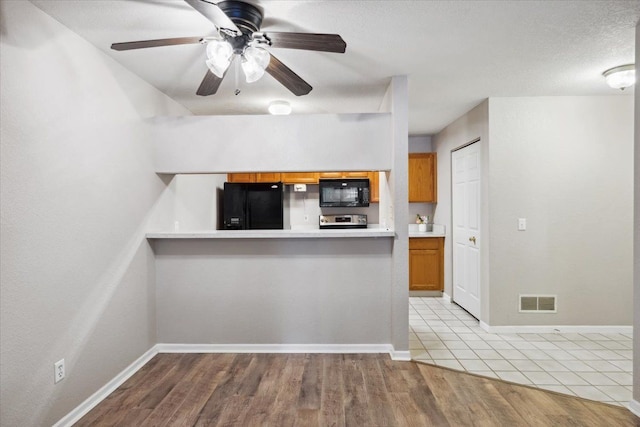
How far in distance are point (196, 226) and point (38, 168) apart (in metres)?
2.13

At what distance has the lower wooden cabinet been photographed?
4992mm

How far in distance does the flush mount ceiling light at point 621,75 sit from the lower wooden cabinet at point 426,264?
2.70 meters

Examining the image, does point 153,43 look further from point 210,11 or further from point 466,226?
point 466,226

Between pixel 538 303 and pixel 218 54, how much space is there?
12.2ft

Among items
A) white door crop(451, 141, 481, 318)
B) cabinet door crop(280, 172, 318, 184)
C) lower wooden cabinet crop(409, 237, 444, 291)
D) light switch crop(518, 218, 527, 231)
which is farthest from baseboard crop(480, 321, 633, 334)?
cabinet door crop(280, 172, 318, 184)

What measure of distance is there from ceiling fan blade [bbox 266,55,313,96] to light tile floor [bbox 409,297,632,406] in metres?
2.38

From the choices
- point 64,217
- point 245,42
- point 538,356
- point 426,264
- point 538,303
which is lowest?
point 538,356

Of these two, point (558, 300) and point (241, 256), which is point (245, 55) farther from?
point (558, 300)

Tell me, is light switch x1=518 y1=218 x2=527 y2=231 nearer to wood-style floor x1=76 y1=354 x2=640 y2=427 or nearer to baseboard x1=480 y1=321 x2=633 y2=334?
baseboard x1=480 y1=321 x2=633 y2=334

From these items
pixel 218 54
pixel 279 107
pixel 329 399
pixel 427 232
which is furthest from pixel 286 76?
pixel 427 232

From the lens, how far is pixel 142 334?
9.29 feet

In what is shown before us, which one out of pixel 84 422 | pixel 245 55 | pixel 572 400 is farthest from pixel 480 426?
pixel 245 55

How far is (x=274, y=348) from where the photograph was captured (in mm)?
3037

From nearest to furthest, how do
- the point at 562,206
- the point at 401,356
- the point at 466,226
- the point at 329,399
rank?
the point at 329,399 < the point at 401,356 < the point at 562,206 < the point at 466,226
